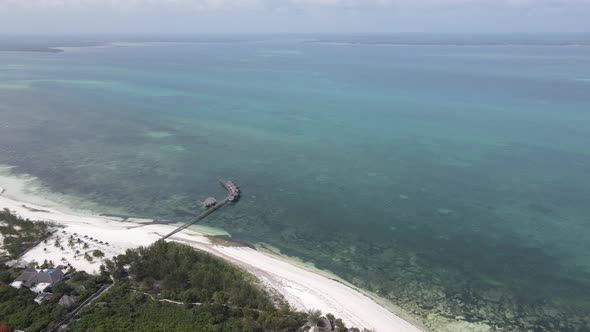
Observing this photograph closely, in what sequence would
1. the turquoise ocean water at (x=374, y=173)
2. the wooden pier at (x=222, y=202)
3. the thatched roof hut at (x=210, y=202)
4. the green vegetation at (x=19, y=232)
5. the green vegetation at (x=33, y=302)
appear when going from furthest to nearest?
the thatched roof hut at (x=210, y=202) → the wooden pier at (x=222, y=202) → the green vegetation at (x=19, y=232) → the turquoise ocean water at (x=374, y=173) → the green vegetation at (x=33, y=302)

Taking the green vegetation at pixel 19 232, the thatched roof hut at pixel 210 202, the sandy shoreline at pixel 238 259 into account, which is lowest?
the sandy shoreline at pixel 238 259

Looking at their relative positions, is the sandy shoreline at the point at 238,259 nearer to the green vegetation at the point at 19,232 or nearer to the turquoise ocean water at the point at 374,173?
the green vegetation at the point at 19,232

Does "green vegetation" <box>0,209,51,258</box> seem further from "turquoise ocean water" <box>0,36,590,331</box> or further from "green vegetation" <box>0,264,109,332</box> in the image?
"turquoise ocean water" <box>0,36,590,331</box>

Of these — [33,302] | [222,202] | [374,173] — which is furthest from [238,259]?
[374,173]

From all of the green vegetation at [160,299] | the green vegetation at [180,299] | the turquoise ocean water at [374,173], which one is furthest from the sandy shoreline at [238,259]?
the turquoise ocean water at [374,173]

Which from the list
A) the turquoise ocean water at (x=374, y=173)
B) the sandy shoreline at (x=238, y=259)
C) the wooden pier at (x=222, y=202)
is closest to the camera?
the sandy shoreline at (x=238, y=259)

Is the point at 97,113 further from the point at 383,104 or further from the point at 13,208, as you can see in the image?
the point at 383,104

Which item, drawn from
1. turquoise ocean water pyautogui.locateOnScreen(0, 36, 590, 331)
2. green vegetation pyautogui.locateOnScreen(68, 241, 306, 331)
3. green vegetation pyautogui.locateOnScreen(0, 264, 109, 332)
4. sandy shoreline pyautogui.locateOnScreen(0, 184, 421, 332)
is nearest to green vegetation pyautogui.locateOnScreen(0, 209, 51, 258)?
sandy shoreline pyautogui.locateOnScreen(0, 184, 421, 332)

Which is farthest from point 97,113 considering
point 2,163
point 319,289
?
point 319,289
